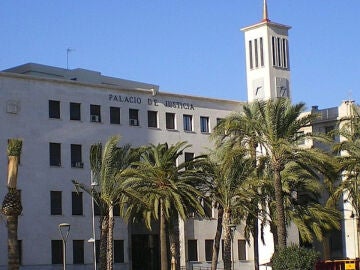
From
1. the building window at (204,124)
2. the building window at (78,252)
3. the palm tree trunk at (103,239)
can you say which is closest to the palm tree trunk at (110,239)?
the palm tree trunk at (103,239)

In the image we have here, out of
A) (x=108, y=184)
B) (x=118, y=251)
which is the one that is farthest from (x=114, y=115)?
(x=108, y=184)

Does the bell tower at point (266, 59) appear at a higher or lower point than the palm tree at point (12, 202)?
higher

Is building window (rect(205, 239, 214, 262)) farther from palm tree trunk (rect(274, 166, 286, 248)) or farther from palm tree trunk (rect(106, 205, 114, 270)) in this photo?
palm tree trunk (rect(274, 166, 286, 248))

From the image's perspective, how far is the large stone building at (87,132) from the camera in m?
58.2

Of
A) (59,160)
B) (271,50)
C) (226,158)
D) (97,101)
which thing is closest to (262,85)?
(271,50)

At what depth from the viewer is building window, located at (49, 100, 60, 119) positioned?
2372 inches

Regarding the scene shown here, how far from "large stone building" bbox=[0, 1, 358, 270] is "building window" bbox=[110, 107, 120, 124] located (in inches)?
3.1

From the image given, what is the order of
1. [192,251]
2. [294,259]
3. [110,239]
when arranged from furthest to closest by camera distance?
[192,251] < [110,239] < [294,259]

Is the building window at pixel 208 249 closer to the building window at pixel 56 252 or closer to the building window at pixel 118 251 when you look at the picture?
the building window at pixel 118 251

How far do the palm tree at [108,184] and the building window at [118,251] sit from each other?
37.8 feet

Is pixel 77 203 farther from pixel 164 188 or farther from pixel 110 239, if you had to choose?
pixel 164 188

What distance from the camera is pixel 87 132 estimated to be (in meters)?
62.1

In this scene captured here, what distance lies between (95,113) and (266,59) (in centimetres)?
1685

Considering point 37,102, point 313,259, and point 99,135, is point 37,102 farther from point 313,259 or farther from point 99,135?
point 313,259
